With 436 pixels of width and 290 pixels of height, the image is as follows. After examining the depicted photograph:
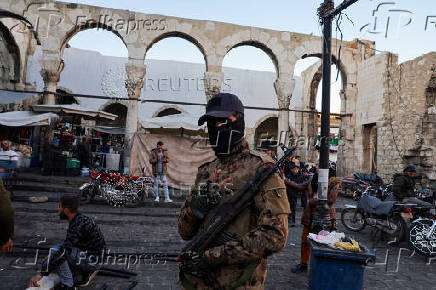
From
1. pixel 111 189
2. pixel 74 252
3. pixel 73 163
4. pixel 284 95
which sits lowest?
pixel 74 252

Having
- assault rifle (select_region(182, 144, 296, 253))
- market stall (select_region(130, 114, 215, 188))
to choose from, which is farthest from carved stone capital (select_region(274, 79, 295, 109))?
assault rifle (select_region(182, 144, 296, 253))

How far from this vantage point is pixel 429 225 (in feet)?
19.5

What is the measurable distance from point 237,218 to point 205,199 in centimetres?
23

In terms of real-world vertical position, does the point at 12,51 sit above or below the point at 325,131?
above

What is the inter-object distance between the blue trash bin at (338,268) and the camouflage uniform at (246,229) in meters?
1.72

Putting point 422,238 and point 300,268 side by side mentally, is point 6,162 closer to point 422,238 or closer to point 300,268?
point 300,268

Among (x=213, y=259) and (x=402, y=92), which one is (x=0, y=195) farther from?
(x=402, y=92)

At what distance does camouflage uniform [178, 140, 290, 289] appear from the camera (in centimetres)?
156

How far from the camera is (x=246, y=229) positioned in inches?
68.5

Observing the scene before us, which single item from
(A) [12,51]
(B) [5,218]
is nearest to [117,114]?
(A) [12,51]

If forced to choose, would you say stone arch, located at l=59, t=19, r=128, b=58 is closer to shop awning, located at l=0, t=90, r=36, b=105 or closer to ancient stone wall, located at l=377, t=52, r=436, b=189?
shop awning, located at l=0, t=90, r=36, b=105

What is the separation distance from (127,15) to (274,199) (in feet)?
43.1

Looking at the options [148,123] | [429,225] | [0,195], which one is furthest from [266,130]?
[0,195]

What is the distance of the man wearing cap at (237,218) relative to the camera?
1568 millimetres
